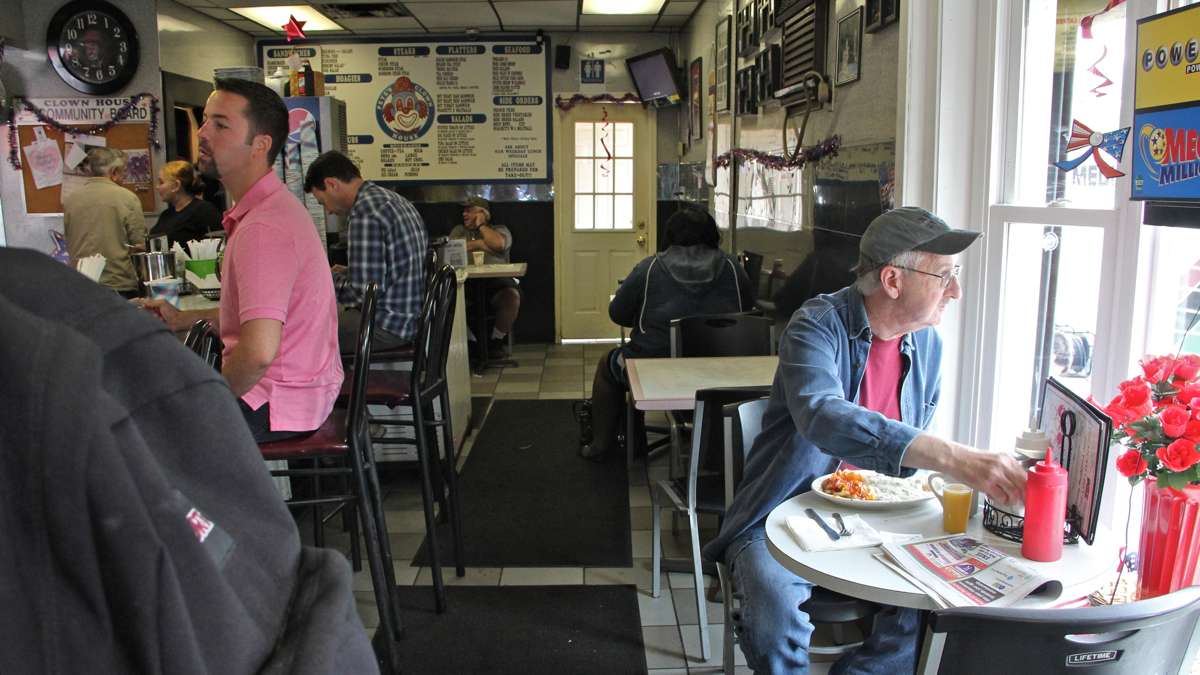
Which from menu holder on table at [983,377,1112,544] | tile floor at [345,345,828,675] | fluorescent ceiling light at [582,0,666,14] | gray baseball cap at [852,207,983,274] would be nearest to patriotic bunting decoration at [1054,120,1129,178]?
gray baseball cap at [852,207,983,274]

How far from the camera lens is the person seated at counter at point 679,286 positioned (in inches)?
160

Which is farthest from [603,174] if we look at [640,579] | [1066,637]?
[1066,637]

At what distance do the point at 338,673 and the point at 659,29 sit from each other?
7738mm

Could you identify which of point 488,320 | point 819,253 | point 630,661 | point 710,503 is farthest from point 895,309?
point 488,320

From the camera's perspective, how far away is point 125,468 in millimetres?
474

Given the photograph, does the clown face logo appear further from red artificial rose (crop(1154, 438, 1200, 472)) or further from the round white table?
red artificial rose (crop(1154, 438, 1200, 472))

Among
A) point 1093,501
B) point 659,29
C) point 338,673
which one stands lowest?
point 1093,501

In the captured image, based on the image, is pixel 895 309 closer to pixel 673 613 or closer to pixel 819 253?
pixel 673 613

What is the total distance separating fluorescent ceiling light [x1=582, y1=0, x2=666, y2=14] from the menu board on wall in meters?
0.99

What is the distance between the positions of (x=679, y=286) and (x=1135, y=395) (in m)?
2.83

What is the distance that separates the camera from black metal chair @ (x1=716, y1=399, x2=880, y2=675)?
1872 millimetres

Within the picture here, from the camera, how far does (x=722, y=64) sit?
5695mm

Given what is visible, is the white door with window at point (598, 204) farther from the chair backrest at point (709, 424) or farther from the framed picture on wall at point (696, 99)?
the chair backrest at point (709, 424)

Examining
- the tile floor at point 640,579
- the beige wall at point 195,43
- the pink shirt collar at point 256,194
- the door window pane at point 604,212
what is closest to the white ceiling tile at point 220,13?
the beige wall at point 195,43
